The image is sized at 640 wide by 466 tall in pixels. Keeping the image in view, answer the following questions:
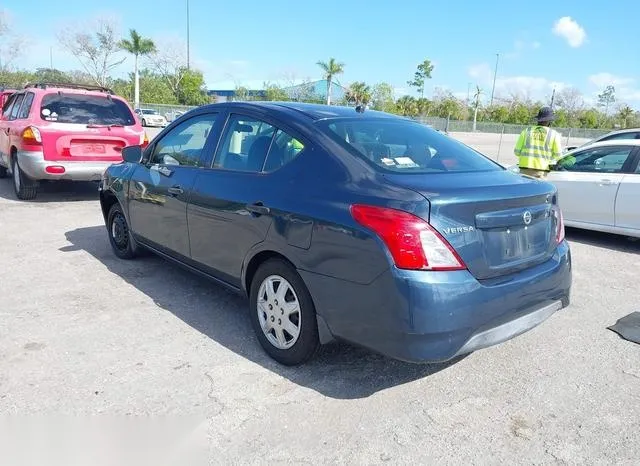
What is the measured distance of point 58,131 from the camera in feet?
25.7

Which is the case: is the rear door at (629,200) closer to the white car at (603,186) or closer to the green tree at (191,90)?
the white car at (603,186)

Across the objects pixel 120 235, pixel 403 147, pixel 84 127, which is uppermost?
pixel 403 147

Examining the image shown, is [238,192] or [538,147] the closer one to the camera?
[238,192]

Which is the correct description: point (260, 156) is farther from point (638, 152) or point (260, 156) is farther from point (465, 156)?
point (638, 152)

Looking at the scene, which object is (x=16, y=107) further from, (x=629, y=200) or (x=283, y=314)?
(x=629, y=200)

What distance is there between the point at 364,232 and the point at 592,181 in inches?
220

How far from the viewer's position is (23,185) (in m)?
8.46

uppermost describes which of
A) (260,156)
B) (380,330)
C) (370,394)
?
(260,156)

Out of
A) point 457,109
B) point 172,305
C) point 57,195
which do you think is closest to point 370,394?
point 172,305

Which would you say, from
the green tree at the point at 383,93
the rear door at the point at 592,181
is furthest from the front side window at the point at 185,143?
the green tree at the point at 383,93

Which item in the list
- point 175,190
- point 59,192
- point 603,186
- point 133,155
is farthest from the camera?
point 59,192

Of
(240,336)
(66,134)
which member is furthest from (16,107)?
(240,336)

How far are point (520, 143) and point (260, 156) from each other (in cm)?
522

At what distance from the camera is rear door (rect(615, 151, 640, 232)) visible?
262 inches
